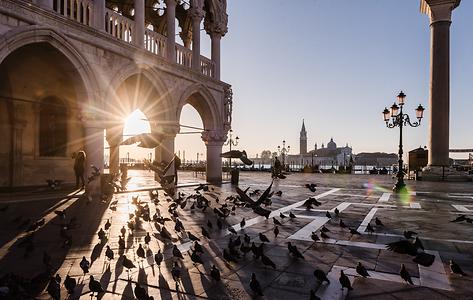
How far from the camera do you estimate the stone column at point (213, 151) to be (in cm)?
2016

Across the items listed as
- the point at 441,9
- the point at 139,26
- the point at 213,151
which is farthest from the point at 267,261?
the point at 441,9

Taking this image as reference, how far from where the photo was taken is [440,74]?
2270cm

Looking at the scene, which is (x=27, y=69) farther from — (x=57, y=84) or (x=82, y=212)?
(x=82, y=212)

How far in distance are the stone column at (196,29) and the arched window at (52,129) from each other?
675 cm

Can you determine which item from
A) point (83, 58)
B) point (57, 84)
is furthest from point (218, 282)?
point (57, 84)

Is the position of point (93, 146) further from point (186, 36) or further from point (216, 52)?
point (186, 36)

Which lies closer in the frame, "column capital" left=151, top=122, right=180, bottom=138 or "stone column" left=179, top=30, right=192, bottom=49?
"column capital" left=151, top=122, right=180, bottom=138

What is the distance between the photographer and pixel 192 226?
7.38m

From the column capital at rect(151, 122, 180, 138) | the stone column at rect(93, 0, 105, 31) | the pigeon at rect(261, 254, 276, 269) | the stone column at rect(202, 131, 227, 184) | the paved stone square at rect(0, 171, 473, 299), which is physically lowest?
the paved stone square at rect(0, 171, 473, 299)

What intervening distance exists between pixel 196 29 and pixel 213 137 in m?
Result: 5.98

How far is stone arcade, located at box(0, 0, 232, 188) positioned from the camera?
36.3 feet

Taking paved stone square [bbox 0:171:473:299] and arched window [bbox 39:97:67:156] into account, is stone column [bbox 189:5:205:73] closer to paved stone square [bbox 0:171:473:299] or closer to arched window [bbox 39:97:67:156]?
arched window [bbox 39:97:67:156]

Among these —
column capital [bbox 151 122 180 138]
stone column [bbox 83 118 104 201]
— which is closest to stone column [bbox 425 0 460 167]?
column capital [bbox 151 122 180 138]

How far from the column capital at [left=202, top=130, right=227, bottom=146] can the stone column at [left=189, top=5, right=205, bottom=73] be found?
377cm
